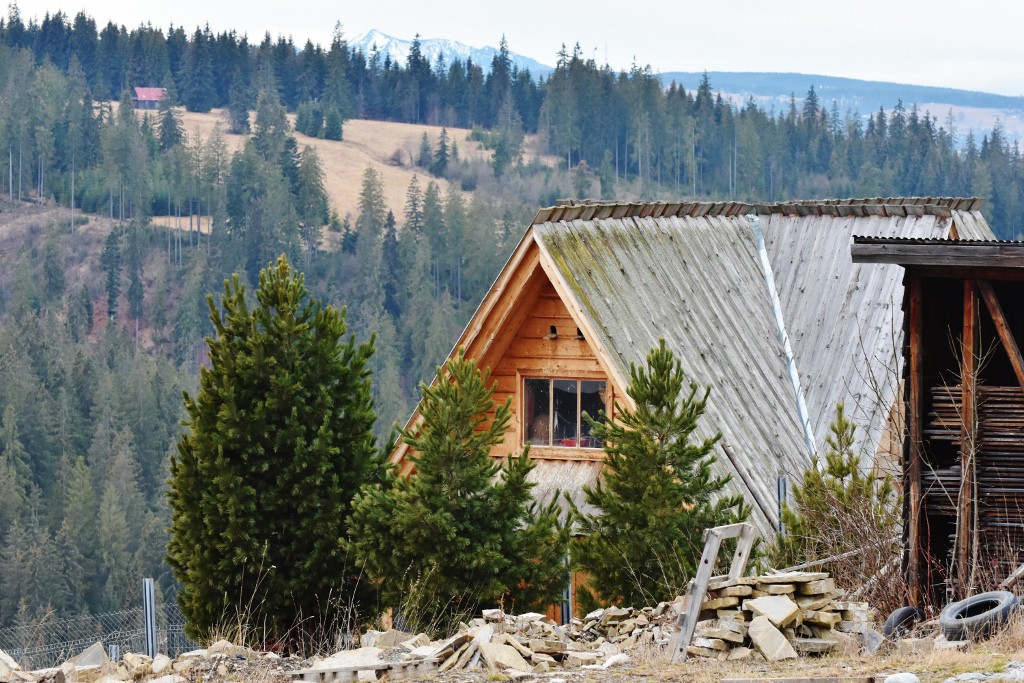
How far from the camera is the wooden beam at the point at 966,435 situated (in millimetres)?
12953

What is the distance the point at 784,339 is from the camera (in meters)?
21.1

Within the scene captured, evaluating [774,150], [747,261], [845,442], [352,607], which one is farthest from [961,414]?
[774,150]

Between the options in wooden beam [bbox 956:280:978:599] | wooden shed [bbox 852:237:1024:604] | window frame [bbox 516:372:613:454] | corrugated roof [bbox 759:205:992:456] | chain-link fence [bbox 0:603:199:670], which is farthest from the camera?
corrugated roof [bbox 759:205:992:456]

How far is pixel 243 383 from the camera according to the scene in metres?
15.2

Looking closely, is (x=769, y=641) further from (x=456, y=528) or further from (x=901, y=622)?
(x=456, y=528)

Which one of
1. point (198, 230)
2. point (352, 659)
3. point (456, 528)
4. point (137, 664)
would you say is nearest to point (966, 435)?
point (456, 528)

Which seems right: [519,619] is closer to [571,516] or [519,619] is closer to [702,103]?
[571,516]

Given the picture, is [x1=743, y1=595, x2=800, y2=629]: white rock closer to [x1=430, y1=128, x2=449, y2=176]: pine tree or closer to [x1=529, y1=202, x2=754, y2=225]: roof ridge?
[x1=529, y1=202, x2=754, y2=225]: roof ridge

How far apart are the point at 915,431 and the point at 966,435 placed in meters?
0.44

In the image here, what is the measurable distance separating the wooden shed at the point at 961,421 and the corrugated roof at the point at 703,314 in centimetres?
355

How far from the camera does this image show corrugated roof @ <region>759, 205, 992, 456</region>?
1992cm

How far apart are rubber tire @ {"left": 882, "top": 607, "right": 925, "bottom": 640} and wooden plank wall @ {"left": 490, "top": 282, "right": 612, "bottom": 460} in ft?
21.7

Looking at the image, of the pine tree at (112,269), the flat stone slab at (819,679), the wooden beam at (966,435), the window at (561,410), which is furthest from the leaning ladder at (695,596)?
the pine tree at (112,269)

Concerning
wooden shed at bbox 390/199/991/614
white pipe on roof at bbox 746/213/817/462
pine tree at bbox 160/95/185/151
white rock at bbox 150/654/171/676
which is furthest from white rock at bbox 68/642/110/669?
pine tree at bbox 160/95/185/151
